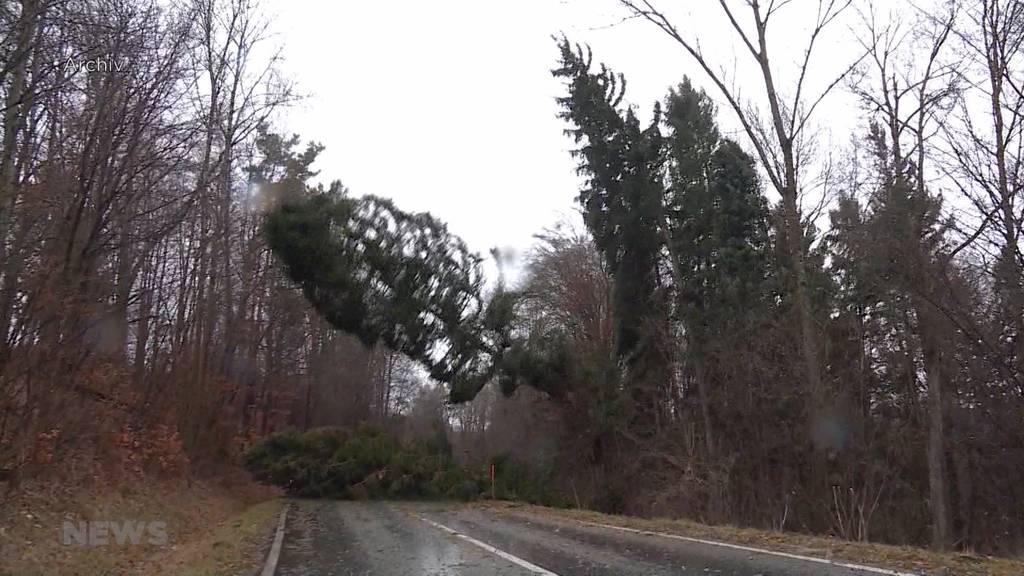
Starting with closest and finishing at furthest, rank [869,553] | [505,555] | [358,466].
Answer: [869,553] < [505,555] < [358,466]

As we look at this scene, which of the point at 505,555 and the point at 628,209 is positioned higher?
the point at 628,209

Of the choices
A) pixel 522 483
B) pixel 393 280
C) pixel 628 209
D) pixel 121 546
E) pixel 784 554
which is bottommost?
pixel 121 546

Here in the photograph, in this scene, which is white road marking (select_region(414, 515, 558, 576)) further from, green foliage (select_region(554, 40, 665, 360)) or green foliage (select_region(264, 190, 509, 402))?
green foliage (select_region(554, 40, 665, 360))

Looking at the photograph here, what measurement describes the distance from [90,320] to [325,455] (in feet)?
53.2

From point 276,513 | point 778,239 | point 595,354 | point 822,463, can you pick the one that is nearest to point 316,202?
point 276,513

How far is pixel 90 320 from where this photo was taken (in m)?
12.7

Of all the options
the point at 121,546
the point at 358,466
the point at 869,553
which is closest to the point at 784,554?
the point at 869,553

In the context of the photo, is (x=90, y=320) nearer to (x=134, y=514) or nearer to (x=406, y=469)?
(x=134, y=514)

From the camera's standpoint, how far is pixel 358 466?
89.3 feet

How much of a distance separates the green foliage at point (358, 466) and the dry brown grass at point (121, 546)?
834cm

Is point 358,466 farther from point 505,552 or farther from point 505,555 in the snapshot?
point 505,555

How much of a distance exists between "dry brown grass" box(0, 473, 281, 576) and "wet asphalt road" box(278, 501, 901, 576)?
96 centimetres

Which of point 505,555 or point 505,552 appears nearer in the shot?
point 505,555

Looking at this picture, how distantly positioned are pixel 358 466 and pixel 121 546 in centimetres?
1678
